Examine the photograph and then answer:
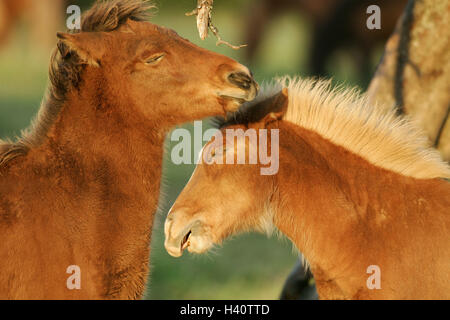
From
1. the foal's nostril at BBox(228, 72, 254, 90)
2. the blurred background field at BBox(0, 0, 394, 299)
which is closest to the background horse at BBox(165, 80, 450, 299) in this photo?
the foal's nostril at BBox(228, 72, 254, 90)

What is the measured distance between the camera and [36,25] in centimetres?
2336

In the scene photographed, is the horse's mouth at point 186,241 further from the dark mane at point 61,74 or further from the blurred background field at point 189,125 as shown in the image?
the dark mane at point 61,74

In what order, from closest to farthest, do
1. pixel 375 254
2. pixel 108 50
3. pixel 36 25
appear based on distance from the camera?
pixel 375 254 < pixel 108 50 < pixel 36 25

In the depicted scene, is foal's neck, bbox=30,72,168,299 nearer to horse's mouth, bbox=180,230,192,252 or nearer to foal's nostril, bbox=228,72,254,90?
horse's mouth, bbox=180,230,192,252

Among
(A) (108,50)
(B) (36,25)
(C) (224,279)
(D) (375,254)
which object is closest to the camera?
(D) (375,254)

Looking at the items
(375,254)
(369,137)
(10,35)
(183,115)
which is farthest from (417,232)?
(10,35)

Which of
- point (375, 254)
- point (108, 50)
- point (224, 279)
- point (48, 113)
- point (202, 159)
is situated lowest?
point (224, 279)

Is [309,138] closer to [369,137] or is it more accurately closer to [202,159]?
[369,137]

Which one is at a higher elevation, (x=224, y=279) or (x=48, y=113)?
(x=48, y=113)

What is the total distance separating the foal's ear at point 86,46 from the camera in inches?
192

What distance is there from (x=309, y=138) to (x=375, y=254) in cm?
87

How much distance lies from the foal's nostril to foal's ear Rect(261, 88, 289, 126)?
0.22 meters

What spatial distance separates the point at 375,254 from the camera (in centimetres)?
470

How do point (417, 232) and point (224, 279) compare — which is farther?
point (224, 279)
